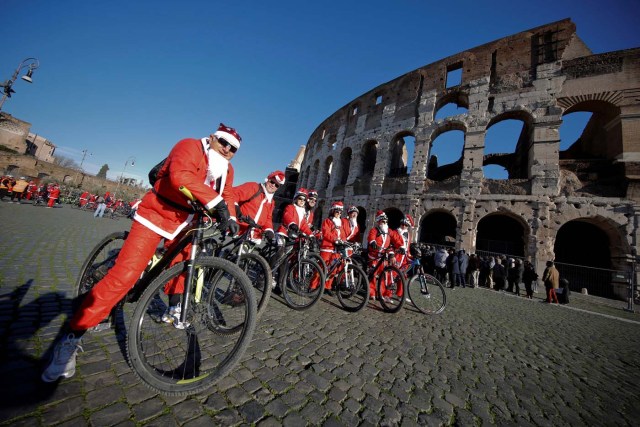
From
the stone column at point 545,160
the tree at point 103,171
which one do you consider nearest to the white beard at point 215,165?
the stone column at point 545,160

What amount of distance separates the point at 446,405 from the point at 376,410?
66 centimetres

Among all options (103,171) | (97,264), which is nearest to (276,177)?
(97,264)

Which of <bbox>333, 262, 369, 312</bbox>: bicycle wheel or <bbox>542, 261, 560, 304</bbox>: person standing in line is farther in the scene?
<bbox>542, 261, 560, 304</bbox>: person standing in line

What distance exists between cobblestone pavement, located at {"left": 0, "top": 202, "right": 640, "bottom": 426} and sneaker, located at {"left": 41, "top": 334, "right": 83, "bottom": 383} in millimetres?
56

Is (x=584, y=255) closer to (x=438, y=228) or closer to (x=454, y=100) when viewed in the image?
(x=438, y=228)

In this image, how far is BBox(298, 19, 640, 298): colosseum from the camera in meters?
10.9

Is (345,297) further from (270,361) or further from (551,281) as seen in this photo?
(551,281)

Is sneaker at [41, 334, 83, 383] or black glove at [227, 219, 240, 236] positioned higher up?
black glove at [227, 219, 240, 236]

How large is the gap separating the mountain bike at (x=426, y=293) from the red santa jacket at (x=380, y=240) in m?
0.92

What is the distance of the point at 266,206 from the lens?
3967mm

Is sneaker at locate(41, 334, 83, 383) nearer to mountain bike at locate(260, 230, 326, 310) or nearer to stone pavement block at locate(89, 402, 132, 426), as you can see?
stone pavement block at locate(89, 402, 132, 426)

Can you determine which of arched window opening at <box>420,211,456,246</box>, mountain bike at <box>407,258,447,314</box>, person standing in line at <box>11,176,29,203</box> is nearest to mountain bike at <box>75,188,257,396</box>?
mountain bike at <box>407,258,447,314</box>

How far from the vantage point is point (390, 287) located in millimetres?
4863

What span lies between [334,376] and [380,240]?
3.95m
